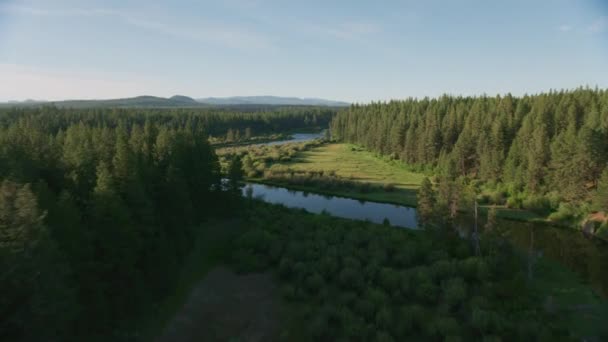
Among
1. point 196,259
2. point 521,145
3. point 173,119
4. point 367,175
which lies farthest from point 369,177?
point 173,119

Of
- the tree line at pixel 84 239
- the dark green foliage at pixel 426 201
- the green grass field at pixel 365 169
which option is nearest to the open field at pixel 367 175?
the green grass field at pixel 365 169

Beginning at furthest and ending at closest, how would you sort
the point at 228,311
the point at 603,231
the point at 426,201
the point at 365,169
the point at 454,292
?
the point at 365,169
the point at 603,231
the point at 426,201
the point at 228,311
the point at 454,292

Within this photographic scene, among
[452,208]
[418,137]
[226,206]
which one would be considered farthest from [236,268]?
[418,137]

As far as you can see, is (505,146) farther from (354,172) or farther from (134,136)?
(134,136)

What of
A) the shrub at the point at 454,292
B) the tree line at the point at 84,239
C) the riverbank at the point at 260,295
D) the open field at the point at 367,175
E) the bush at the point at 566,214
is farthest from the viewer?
the open field at the point at 367,175

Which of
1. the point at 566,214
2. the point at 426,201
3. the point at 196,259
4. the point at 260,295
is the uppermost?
the point at 426,201

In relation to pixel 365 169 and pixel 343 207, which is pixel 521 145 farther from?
pixel 343 207

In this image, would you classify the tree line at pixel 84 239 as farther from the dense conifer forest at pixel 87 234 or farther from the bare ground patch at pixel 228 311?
the bare ground patch at pixel 228 311
